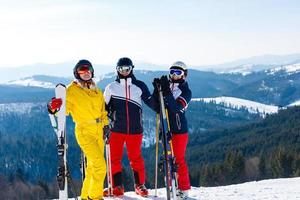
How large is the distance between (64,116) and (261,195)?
517 cm

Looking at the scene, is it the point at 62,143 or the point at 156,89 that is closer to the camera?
the point at 62,143

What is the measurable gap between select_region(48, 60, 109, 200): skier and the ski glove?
36 centimetres

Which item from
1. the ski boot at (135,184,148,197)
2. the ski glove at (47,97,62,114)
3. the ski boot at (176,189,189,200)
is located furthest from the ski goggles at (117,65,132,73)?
the ski boot at (176,189,189,200)

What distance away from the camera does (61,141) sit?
25.7 feet

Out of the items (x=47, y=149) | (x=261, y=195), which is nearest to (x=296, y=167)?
(x=261, y=195)

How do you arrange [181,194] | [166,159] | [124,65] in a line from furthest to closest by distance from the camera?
[124,65], [181,194], [166,159]

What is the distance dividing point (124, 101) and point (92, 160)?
181cm

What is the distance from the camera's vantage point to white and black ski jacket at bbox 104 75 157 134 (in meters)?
9.51

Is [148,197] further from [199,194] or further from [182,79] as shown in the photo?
[182,79]

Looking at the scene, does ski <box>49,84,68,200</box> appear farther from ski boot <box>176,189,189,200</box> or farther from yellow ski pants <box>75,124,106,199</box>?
ski boot <box>176,189,189,200</box>

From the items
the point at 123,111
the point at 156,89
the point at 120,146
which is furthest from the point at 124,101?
the point at 156,89

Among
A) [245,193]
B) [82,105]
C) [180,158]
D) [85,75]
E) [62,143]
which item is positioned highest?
[85,75]

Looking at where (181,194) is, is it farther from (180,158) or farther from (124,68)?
(124,68)

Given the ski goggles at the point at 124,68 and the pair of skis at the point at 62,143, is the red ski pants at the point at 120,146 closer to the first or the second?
the ski goggles at the point at 124,68
